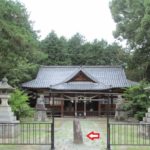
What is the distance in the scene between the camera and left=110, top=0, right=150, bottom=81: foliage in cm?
3394

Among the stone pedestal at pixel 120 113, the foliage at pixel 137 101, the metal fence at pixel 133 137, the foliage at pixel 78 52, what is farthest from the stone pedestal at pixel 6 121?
the foliage at pixel 78 52

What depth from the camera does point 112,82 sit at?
42.8 meters

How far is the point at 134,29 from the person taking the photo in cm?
3697

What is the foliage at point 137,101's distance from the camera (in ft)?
98.6

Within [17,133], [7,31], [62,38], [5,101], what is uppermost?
[62,38]

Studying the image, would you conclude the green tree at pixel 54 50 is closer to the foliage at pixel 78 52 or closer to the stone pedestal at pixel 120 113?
the foliage at pixel 78 52

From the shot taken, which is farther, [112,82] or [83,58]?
[83,58]

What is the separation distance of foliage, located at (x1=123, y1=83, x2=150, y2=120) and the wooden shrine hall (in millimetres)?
6126

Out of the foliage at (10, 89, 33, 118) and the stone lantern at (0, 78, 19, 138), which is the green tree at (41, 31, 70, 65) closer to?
the foliage at (10, 89, 33, 118)

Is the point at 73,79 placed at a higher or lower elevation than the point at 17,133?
higher

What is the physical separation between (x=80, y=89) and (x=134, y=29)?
823 cm

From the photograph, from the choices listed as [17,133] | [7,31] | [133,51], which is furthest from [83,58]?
[17,133]

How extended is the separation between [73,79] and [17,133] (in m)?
23.8

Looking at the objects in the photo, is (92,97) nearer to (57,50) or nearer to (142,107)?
(142,107)
